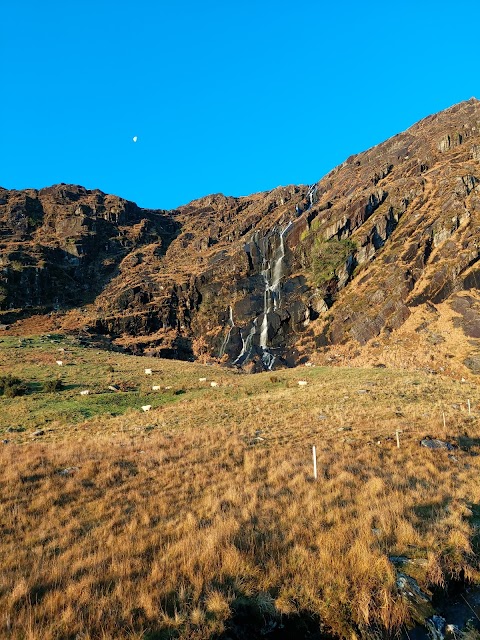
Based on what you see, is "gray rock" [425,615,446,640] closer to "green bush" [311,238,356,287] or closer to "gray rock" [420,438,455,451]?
"gray rock" [420,438,455,451]

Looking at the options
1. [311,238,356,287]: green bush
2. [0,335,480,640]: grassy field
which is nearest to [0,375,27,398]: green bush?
[0,335,480,640]: grassy field

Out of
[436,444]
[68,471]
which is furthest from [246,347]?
[68,471]

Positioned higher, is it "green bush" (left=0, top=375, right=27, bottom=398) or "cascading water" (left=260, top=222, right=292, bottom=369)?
"cascading water" (left=260, top=222, right=292, bottom=369)

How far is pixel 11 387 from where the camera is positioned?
90.2 ft

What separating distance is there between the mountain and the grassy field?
35.3 m

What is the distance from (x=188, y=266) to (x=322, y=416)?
94002mm

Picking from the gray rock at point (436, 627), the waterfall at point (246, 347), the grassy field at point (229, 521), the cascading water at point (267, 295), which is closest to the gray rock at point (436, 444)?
the grassy field at point (229, 521)

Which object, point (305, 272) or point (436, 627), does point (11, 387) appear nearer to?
point (436, 627)

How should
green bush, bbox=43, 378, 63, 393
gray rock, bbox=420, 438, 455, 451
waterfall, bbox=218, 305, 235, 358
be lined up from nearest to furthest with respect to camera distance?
gray rock, bbox=420, 438, 455, 451 → green bush, bbox=43, 378, 63, 393 → waterfall, bbox=218, 305, 235, 358

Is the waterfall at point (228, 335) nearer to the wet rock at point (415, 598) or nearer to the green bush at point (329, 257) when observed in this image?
the green bush at point (329, 257)

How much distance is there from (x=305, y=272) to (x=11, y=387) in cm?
6330

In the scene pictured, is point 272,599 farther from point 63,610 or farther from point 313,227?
point 313,227

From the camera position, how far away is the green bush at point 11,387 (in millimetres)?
26933

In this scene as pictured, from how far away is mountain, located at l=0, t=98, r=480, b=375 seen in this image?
55.1 meters
